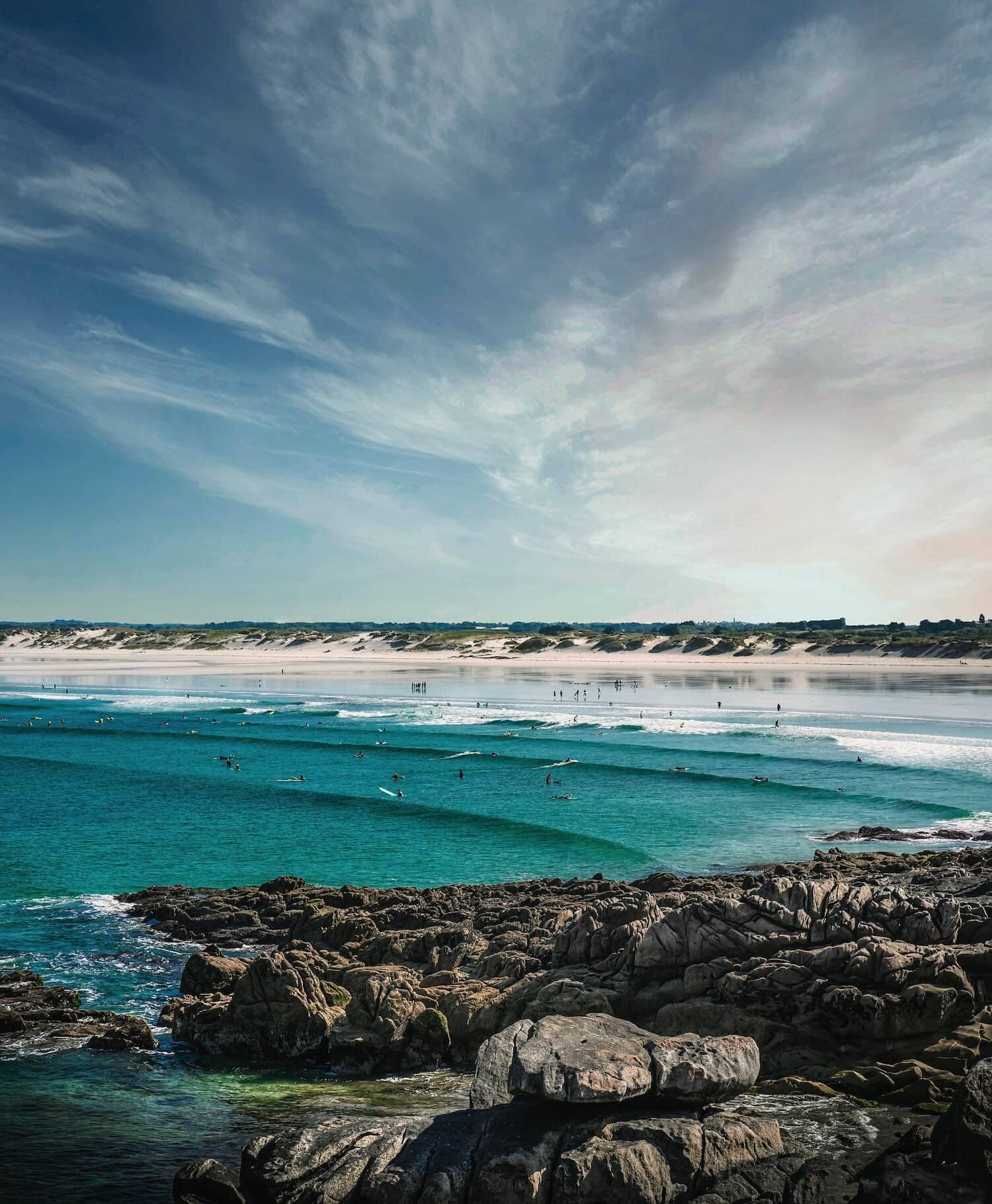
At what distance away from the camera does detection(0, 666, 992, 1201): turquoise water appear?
12.9 meters

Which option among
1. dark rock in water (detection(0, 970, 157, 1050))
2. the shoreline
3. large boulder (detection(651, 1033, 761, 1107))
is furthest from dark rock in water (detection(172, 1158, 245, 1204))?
the shoreline

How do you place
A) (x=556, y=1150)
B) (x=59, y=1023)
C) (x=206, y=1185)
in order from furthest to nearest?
(x=59, y=1023)
(x=206, y=1185)
(x=556, y=1150)

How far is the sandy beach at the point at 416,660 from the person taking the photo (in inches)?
4380

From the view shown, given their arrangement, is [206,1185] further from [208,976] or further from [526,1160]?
[208,976]

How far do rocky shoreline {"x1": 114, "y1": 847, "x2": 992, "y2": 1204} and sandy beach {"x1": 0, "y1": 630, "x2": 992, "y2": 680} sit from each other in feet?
288

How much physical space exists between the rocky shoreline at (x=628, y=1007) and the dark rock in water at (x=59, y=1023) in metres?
0.89

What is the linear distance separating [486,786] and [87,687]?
2953 inches

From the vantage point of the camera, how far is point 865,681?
90.9 meters

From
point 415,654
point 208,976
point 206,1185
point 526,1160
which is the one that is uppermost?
point 415,654

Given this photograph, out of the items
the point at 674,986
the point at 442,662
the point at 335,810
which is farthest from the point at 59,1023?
the point at 442,662

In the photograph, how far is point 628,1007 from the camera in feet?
44.6

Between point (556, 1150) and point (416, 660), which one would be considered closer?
point (556, 1150)

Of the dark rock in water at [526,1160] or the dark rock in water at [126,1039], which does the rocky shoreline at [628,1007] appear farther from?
the dark rock in water at [126,1039]

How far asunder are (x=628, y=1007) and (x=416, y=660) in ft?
394
